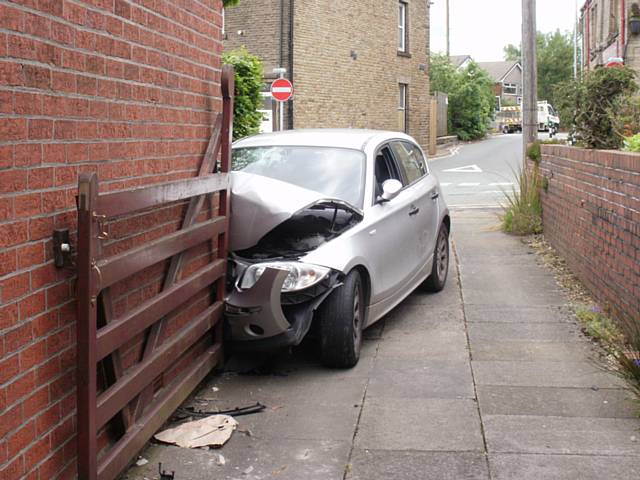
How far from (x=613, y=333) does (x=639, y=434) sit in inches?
76.6

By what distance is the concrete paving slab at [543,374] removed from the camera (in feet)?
18.8

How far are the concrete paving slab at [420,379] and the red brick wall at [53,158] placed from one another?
1809 mm

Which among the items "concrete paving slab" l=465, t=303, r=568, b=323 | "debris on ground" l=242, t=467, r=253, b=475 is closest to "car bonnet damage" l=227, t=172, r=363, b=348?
"debris on ground" l=242, t=467, r=253, b=475

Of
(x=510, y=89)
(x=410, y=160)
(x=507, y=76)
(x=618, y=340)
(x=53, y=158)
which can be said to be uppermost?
(x=507, y=76)

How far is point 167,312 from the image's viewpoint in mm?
4664

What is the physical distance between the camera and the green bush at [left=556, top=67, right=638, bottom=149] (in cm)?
926

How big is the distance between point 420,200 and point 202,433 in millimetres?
3984

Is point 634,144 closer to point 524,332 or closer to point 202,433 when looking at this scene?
point 524,332

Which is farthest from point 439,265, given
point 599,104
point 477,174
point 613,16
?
point 477,174

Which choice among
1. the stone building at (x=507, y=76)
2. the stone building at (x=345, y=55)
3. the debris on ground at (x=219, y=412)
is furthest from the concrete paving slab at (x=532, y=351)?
the stone building at (x=507, y=76)

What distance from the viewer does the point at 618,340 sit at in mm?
5910

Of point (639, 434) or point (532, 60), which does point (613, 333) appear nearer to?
point (639, 434)

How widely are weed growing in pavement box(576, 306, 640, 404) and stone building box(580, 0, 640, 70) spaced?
10.5 m

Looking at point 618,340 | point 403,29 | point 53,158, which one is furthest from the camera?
point 403,29
